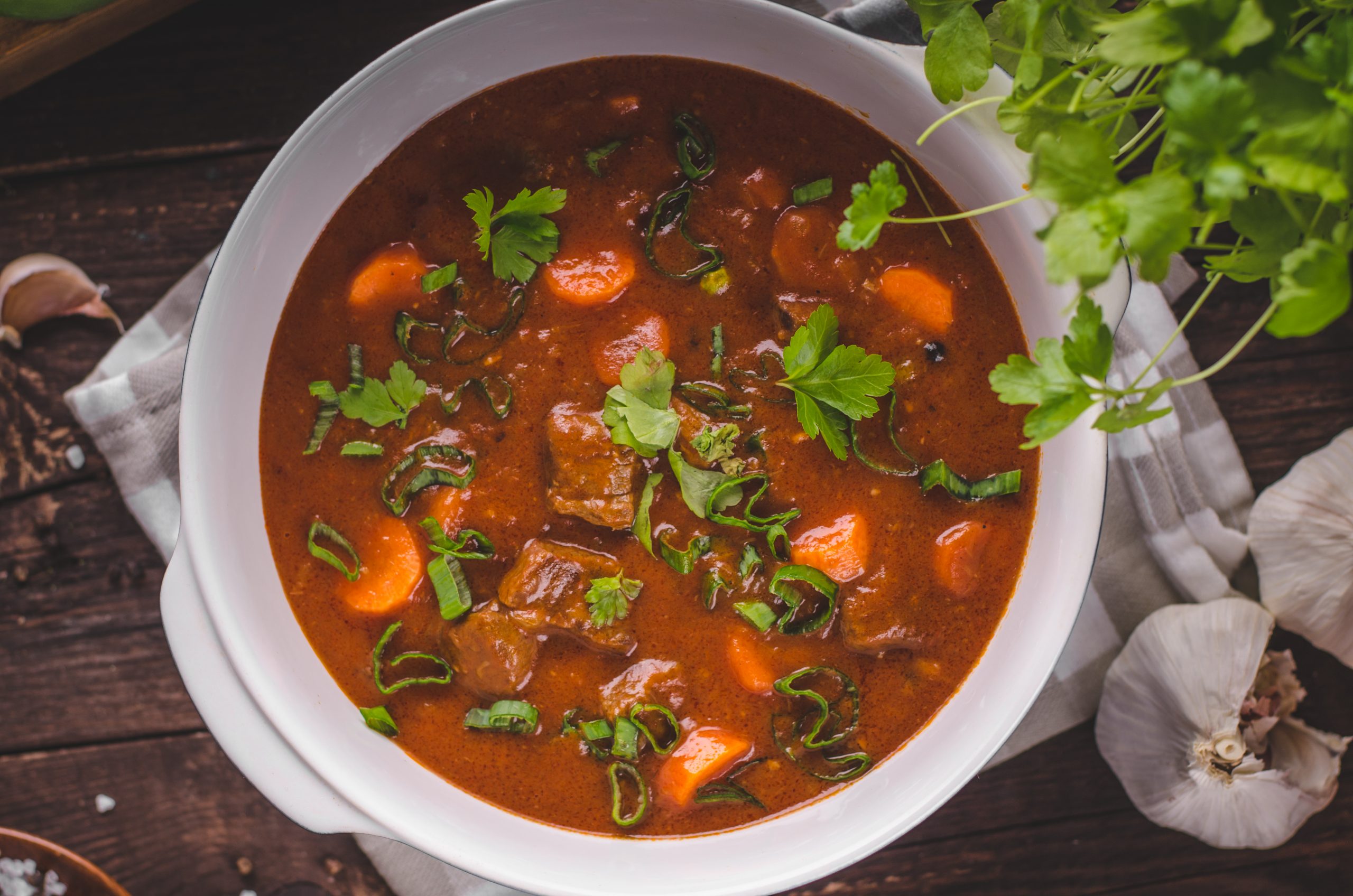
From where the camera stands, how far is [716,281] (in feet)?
8.27

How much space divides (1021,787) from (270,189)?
2845 mm

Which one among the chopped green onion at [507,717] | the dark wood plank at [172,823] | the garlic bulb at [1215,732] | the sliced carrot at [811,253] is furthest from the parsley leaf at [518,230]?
the garlic bulb at [1215,732]

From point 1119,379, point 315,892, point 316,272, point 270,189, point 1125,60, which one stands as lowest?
point 315,892

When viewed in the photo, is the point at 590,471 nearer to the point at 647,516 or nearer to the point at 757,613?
the point at 647,516

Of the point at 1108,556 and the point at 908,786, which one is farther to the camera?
the point at 1108,556

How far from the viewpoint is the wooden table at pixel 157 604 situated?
116 inches

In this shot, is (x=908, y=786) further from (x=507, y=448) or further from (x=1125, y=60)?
(x=1125, y=60)

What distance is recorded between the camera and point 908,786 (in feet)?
8.67

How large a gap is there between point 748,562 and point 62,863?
234 cm

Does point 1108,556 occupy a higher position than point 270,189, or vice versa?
point 270,189

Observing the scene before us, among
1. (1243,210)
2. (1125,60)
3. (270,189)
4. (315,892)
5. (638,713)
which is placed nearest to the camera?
(1125,60)

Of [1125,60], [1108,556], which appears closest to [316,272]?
[1125,60]

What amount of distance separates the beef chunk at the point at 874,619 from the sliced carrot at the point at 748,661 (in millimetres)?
232

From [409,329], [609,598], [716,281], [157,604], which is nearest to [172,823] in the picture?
[157,604]
